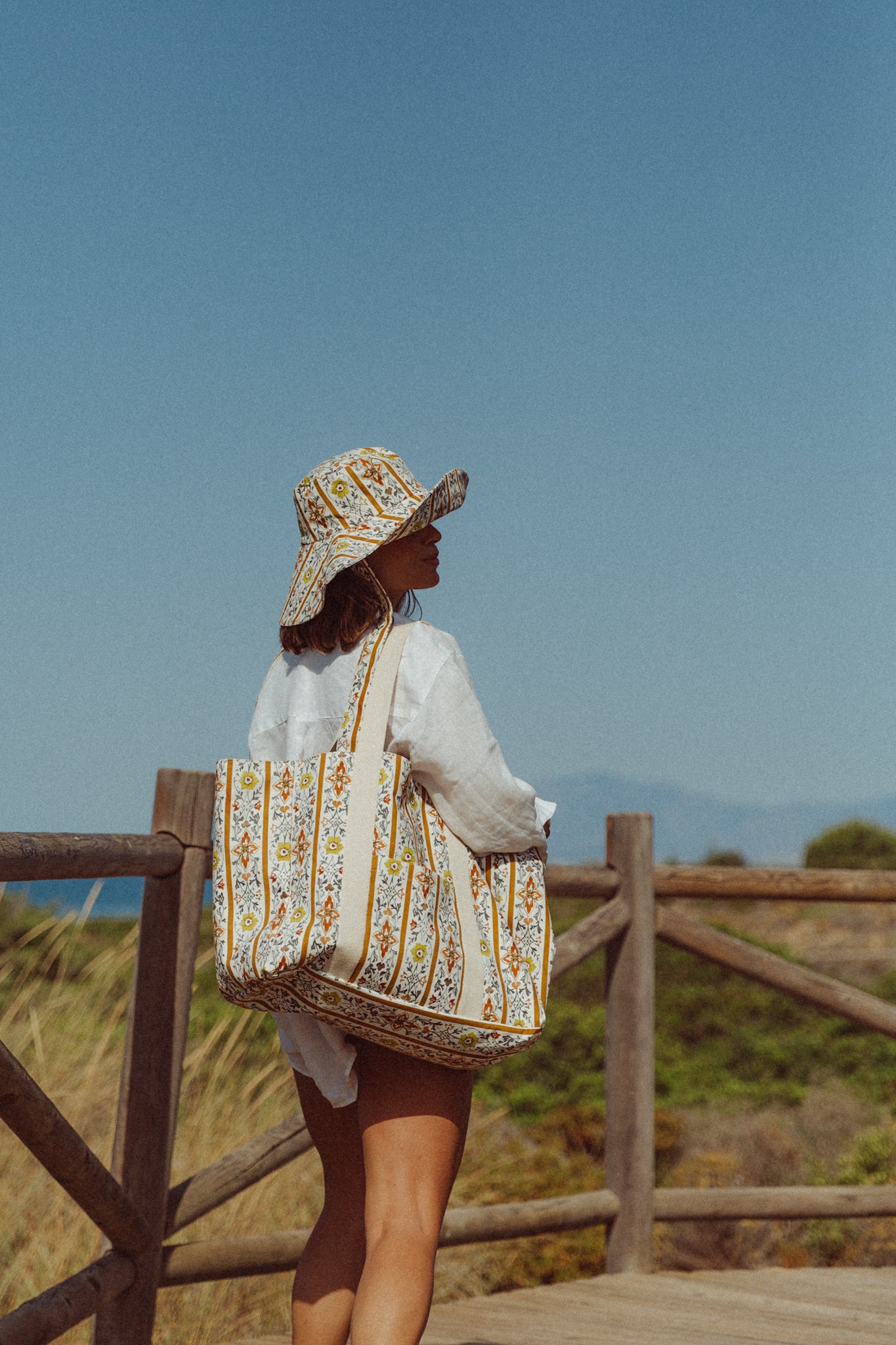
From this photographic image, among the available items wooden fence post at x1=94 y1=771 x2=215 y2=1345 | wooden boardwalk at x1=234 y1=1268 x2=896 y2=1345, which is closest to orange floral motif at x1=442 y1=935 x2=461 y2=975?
wooden fence post at x1=94 y1=771 x2=215 y2=1345

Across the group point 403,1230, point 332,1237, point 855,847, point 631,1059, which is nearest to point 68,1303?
point 332,1237

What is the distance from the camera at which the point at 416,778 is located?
2.10m

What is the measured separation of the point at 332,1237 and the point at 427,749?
0.82 meters

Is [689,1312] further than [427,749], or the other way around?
[689,1312]

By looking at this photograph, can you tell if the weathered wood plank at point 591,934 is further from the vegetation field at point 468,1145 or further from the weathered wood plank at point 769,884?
the vegetation field at point 468,1145

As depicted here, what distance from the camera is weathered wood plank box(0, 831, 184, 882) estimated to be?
237 cm

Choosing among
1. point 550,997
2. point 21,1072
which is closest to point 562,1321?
point 21,1072

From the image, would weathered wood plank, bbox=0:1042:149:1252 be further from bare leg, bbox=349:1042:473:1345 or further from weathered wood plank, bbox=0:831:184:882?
bare leg, bbox=349:1042:473:1345

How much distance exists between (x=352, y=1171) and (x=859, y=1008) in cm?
213

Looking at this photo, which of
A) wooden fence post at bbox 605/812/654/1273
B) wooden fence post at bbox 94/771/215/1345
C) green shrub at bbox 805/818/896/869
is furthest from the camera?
green shrub at bbox 805/818/896/869

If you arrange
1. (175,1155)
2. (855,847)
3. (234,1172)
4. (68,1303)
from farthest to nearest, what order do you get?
(855,847) < (175,1155) < (234,1172) < (68,1303)

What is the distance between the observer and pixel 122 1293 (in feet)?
9.24

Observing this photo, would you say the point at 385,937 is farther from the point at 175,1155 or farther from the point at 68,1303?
the point at 175,1155

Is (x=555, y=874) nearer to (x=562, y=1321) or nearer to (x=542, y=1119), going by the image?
(x=562, y=1321)
